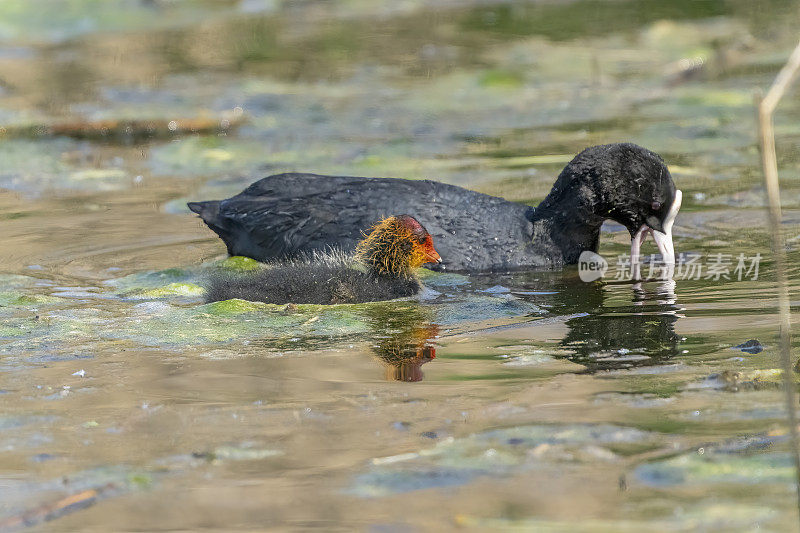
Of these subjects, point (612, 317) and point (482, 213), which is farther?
point (482, 213)

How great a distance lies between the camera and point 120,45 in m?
14.4

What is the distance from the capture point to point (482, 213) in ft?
20.2

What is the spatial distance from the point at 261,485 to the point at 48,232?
14.1 ft

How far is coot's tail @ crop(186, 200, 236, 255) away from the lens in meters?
6.34

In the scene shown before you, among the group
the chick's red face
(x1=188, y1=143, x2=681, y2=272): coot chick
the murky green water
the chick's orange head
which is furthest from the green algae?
the chick's red face

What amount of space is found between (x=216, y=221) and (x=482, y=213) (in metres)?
1.42

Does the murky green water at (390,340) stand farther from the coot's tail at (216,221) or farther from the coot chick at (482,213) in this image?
the coot chick at (482,213)

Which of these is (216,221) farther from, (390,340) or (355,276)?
(390,340)

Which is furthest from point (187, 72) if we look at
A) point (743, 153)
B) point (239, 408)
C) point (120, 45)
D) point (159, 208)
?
point (239, 408)

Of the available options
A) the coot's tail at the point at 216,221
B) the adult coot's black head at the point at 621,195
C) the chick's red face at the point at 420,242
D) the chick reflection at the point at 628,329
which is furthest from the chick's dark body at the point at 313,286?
the adult coot's black head at the point at 621,195

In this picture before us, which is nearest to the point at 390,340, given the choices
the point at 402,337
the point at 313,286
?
the point at 402,337

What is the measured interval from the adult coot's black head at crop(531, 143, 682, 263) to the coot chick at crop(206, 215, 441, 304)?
0.95 metres

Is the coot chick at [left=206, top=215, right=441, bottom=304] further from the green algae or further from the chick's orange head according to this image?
the green algae

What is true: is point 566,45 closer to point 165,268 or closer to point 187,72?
point 187,72
